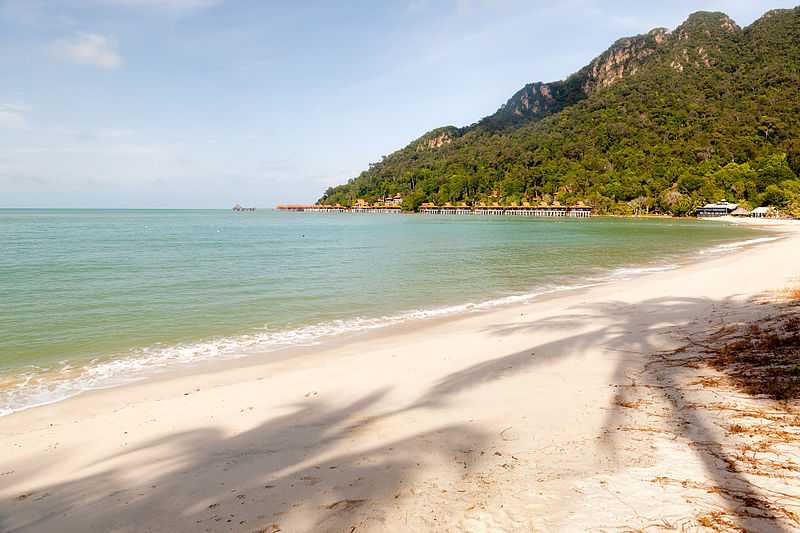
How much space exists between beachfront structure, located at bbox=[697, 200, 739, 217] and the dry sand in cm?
12295

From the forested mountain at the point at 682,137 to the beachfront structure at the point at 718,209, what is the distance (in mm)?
2371

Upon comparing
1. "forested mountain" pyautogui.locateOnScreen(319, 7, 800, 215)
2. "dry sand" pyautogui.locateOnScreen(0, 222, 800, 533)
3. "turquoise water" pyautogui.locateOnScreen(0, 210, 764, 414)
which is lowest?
"turquoise water" pyautogui.locateOnScreen(0, 210, 764, 414)

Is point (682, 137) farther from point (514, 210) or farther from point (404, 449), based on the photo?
point (404, 449)

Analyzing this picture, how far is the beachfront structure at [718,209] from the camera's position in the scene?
109m

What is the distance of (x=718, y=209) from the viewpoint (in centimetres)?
10975

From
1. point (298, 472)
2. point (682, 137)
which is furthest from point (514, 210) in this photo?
point (298, 472)

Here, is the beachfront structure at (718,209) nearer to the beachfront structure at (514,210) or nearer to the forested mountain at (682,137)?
the forested mountain at (682,137)

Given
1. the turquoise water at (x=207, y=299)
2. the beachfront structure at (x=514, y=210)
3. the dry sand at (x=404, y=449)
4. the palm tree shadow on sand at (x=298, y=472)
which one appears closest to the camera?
the dry sand at (x=404, y=449)

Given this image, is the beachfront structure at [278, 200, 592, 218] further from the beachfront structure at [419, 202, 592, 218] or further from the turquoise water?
the turquoise water

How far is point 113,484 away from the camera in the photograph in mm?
4504

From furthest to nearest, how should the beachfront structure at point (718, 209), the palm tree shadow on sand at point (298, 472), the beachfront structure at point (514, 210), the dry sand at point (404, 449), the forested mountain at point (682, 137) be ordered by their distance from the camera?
the beachfront structure at point (514, 210) < the forested mountain at point (682, 137) < the beachfront structure at point (718, 209) < the palm tree shadow on sand at point (298, 472) < the dry sand at point (404, 449)

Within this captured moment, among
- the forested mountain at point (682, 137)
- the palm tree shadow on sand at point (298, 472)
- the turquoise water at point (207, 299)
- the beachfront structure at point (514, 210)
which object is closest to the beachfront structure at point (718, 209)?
the forested mountain at point (682, 137)

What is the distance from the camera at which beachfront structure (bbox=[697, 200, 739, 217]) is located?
109m

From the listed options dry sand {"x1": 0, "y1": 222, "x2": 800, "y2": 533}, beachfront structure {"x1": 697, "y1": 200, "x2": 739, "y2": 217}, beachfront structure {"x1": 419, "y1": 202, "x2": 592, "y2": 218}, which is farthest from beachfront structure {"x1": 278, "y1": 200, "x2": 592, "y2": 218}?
dry sand {"x1": 0, "y1": 222, "x2": 800, "y2": 533}
